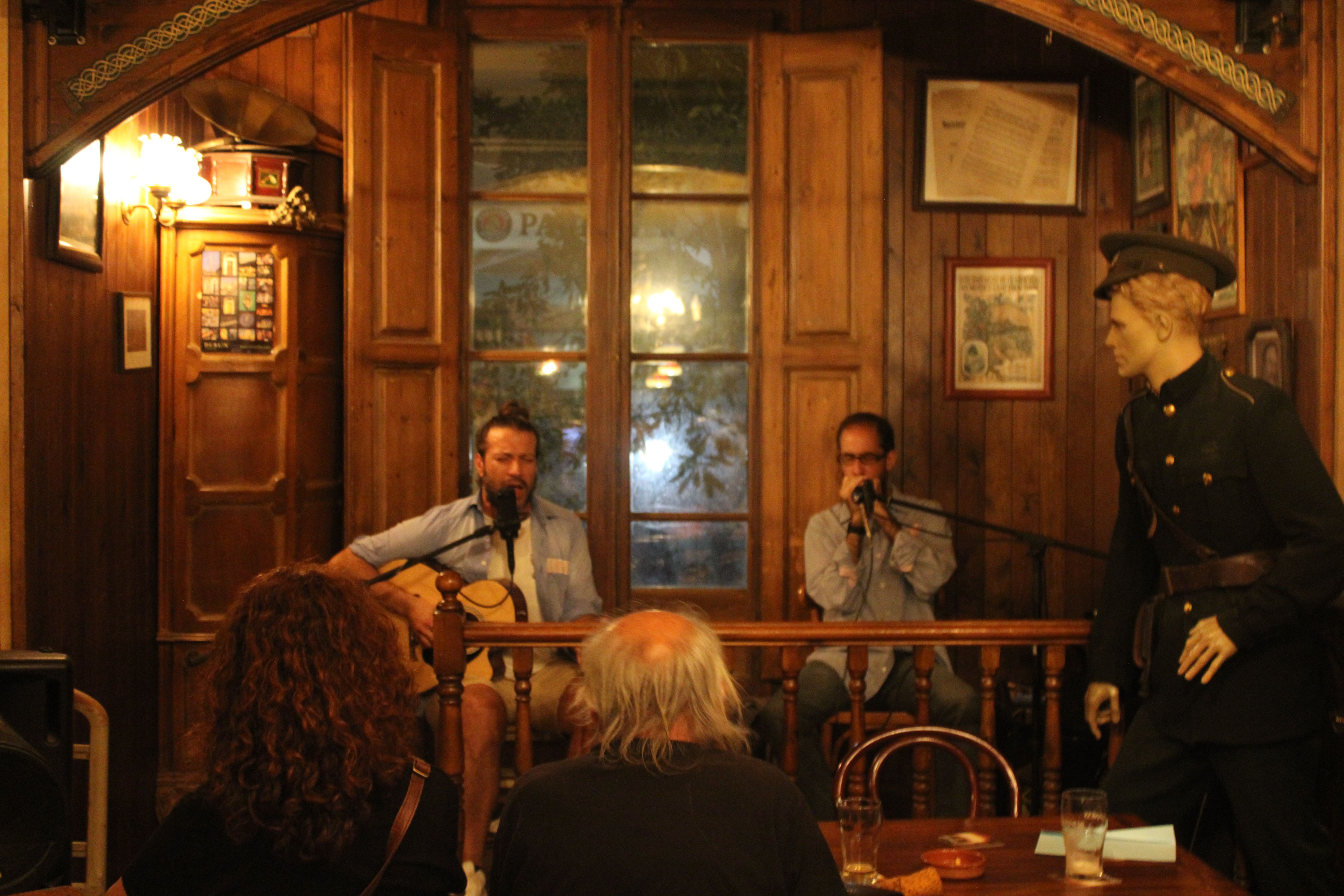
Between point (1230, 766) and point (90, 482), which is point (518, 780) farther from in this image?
point (90, 482)

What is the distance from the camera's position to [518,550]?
409 cm

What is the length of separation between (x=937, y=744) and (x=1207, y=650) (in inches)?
23.2

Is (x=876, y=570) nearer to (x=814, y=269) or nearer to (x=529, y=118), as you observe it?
(x=814, y=269)

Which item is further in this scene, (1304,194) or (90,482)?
(90,482)

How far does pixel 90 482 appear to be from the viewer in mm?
3846

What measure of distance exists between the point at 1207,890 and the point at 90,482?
331cm

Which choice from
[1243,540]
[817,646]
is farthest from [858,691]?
[1243,540]

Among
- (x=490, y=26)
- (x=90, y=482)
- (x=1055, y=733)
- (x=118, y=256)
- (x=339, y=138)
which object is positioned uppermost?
(x=490, y=26)

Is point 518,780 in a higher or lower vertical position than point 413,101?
lower

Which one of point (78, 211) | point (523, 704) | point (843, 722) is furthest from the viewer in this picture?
point (843, 722)

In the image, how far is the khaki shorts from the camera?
363cm

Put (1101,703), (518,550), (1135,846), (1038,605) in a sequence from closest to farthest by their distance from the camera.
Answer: (1135,846) → (1101,703) → (518,550) → (1038,605)

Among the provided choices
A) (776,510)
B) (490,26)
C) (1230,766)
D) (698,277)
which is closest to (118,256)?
(490,26)

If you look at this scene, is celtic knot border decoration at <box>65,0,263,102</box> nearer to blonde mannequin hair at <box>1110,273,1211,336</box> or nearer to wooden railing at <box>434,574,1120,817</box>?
wooden railing at <box>434,574,1120,817</box>
